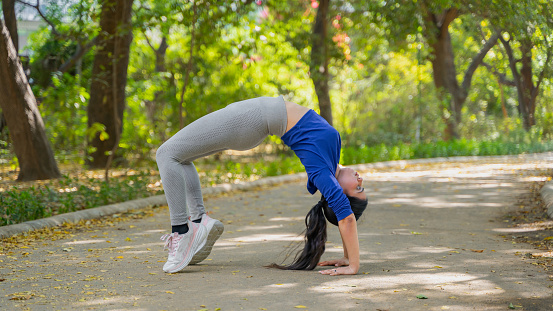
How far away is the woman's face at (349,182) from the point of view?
4.25 m

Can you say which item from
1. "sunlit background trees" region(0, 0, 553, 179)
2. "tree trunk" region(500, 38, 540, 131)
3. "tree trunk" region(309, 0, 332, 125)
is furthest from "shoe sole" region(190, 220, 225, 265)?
"tree trunk" region(309, 0, 332, 125)

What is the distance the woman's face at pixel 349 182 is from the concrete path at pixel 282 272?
21.6 inches

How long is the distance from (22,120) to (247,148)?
23.8 ft

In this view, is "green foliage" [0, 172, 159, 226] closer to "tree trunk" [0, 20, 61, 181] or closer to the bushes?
"tree trunk" [0, 20, 61, 181]

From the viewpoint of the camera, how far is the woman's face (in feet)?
13.9

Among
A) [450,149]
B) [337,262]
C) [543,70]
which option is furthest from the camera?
[450,149]

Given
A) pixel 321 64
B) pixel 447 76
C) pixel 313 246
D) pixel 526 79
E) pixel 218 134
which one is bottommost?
pixel 313 246

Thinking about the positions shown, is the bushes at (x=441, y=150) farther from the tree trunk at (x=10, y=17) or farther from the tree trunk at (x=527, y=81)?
the tree trunk at (x=10, y=17)

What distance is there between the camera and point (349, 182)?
4.25 meters

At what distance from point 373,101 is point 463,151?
4304 mm

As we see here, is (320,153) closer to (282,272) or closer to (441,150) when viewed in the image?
(282,272)

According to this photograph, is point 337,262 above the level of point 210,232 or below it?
below

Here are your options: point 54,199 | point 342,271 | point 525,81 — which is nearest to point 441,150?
point 525,81

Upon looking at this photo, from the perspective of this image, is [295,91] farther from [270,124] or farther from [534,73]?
[270,124]
